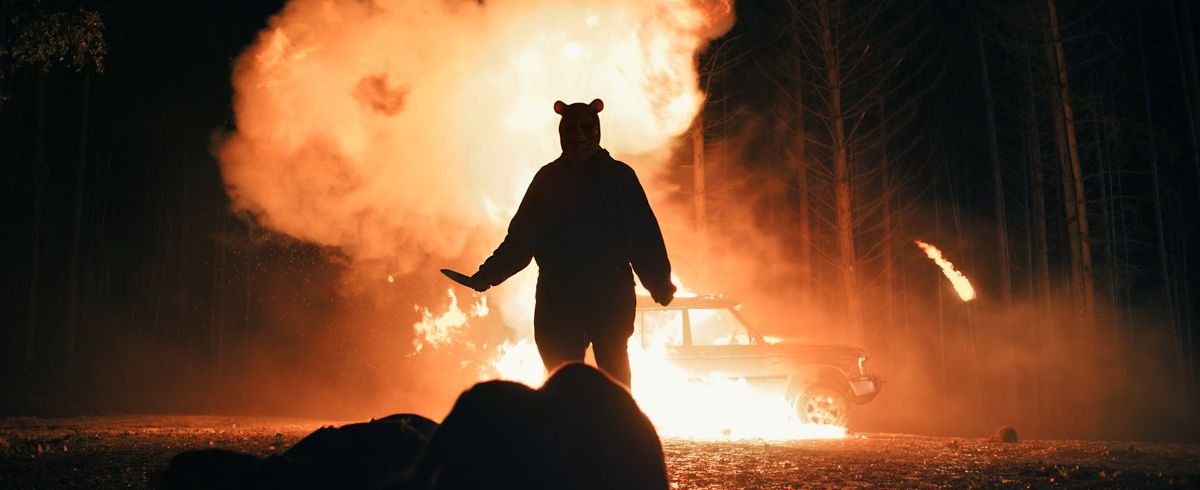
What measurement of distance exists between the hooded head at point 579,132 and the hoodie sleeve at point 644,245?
306mm

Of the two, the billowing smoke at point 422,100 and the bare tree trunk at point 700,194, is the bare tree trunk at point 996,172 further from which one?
the billowing smoke at point 422,100

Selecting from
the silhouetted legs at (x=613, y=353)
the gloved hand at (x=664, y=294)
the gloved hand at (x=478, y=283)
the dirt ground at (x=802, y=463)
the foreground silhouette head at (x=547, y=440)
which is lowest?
the dirt ground at (x=802, y=463)

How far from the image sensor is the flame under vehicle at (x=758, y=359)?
12.8 meters

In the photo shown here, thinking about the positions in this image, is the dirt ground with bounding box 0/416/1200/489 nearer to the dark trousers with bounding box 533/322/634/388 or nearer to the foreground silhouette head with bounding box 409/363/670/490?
the dark trousers with bounding box 533/322/634/388

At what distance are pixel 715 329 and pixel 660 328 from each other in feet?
3.13

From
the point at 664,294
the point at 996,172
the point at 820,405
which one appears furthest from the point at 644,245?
the point at 996,172

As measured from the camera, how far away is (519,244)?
5152 mm

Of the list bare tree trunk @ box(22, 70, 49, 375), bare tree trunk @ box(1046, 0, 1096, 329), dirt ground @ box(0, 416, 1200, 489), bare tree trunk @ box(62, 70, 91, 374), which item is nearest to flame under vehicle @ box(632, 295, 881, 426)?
dirt ground @ box(0, 416, 1200, 489)

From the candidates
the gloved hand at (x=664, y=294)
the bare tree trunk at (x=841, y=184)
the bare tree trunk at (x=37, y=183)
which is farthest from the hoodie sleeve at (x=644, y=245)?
the bare tree trunk at (x=37, y=183)

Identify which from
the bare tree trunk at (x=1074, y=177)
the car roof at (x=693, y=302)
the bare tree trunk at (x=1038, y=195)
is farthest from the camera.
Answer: the bare tree trunk at (x=1038, y=195)

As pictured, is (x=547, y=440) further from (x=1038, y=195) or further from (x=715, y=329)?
(x=1038, y=195)

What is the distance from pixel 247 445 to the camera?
25.8ft

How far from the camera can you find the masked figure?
15.8ft

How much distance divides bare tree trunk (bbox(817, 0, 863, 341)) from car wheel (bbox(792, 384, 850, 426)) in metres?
6.02
